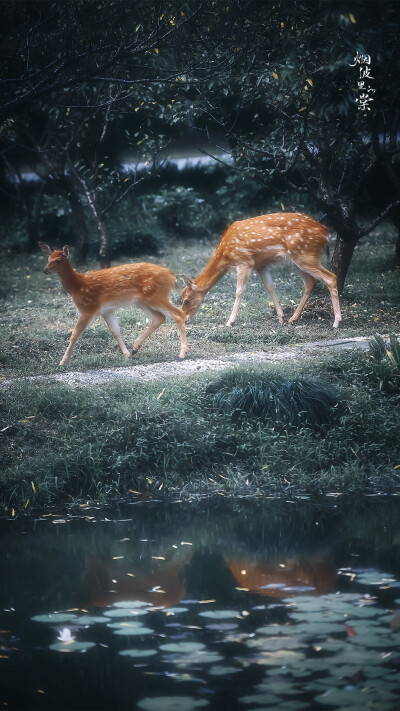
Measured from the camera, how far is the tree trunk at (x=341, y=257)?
44.8ft

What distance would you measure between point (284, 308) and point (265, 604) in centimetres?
793

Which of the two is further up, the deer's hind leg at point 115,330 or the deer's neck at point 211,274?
the deer's neck at point 211,274

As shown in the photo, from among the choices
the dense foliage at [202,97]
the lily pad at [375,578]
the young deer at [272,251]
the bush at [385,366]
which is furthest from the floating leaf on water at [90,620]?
the young deer at [272,251]

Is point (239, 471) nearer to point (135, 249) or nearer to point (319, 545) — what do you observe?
point (319, 545)

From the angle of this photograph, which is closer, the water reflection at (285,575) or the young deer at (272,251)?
the water reflection at (285,575)

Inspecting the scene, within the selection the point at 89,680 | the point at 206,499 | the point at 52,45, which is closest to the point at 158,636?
the point at 89,680

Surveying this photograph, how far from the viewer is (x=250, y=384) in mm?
9359

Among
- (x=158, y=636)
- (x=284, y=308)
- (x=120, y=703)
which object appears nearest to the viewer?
(x=120, y=703)

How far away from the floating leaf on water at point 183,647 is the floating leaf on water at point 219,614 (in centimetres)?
41

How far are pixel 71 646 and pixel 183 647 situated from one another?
62cm

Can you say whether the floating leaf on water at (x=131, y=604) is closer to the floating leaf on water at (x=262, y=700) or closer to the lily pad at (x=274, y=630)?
the lily pad at (x=274, y=630)

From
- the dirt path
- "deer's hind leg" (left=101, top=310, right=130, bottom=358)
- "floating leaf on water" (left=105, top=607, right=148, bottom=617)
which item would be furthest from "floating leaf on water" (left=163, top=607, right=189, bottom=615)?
"deer's hind leg" (left=101, top=310, right=130, bottom=358)

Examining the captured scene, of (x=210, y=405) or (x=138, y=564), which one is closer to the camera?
(x=138, y=564)

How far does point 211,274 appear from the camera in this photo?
12383 mm
